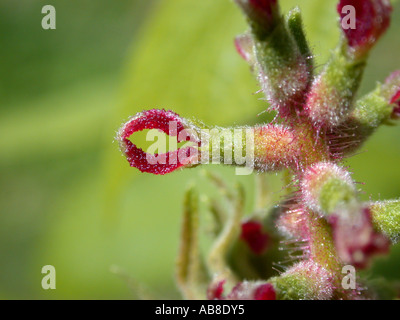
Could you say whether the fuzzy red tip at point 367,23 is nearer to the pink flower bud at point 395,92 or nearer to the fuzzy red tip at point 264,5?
the fuzzy red tip at point 264,5

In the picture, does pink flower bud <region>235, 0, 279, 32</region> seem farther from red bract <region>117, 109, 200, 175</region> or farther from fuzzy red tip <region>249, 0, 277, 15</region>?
red bract <region>117, 109, 200, 175</region>

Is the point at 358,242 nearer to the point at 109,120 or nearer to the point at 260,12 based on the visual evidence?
the point at 260,12

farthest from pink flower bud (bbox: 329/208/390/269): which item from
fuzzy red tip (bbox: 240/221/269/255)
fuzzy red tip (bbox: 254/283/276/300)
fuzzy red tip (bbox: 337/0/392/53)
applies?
fuzzy red tip (bbox: 240/221/269/255)

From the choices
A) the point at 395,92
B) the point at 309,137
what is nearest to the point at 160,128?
the point at 309,137

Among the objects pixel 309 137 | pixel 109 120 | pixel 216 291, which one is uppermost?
pixel 109 120

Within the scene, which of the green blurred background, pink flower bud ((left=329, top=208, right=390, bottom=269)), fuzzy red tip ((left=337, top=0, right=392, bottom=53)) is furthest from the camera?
the green blurred background

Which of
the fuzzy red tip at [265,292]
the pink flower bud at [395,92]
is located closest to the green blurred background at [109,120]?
the pink flower bud at [395,92]
